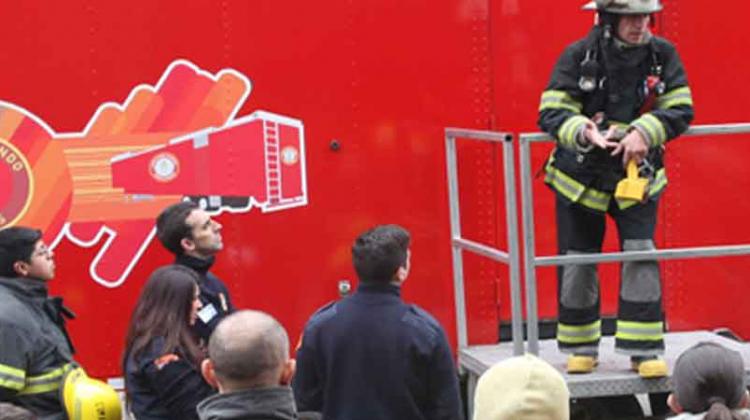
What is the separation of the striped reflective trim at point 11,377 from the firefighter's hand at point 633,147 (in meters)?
2.47

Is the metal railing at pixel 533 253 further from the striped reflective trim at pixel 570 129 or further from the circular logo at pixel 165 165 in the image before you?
the circular logo at pixel 165 165

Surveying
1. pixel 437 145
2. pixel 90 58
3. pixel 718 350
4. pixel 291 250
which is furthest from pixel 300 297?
pixel 718 350

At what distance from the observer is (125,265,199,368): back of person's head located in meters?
4.88

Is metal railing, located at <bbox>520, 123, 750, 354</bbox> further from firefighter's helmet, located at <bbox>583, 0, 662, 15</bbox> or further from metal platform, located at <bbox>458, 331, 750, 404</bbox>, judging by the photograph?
firefighter's helmet, located at <bbox>583, 0, 662, 15</bbox>

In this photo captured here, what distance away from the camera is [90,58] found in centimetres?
609

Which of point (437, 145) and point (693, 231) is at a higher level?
point (437, 145)

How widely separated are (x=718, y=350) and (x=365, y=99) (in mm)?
3018

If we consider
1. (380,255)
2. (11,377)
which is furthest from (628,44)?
(11,377)

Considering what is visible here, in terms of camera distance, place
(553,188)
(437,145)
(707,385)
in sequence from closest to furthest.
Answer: (707,385) → (553,188) → (437,145)

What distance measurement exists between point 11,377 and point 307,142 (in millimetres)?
1966

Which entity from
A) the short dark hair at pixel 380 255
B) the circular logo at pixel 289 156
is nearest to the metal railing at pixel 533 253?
the circular logo at pixel 289 156

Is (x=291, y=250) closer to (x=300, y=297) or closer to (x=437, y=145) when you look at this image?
(x=300, y=297)

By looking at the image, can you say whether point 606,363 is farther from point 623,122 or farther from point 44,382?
point 44,382

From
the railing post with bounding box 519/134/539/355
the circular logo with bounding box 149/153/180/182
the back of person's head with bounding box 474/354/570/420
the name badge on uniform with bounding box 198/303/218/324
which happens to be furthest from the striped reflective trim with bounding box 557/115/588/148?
the back of person's head with bounding box 474/354/570/420
